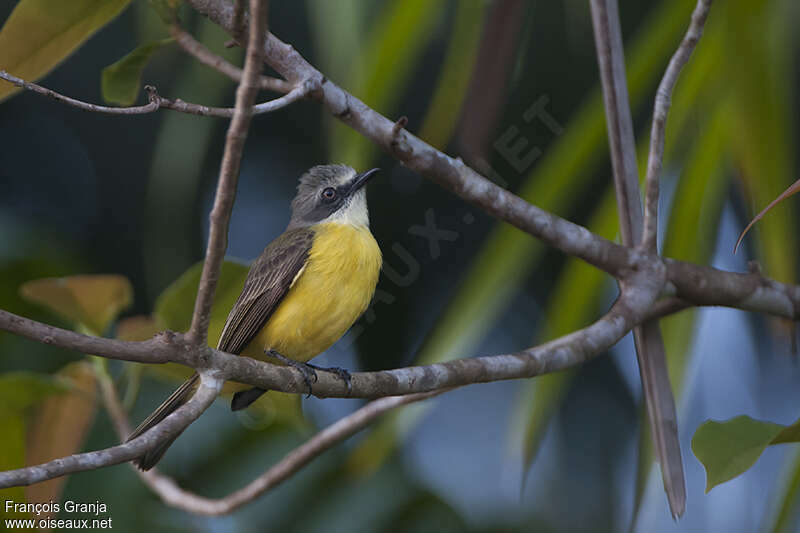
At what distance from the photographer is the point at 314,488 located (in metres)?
2.69

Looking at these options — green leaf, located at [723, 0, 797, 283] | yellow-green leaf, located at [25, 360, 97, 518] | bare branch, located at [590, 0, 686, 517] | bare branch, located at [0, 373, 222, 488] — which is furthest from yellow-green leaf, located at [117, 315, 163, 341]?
green leaf, located at [723, 0, 797, 283]

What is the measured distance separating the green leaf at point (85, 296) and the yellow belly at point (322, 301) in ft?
1.15

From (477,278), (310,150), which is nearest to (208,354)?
(477,278)

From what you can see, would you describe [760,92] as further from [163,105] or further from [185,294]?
[185,294]

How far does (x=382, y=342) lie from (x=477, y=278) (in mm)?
2267

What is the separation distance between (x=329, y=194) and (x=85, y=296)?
787 millimetres

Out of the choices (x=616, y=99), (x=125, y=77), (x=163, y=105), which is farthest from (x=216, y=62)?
(x=616, y=99)

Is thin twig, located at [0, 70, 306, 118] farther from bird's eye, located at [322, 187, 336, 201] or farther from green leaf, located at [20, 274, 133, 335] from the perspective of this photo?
bird's eye, located at [322, 187, 336, 201]

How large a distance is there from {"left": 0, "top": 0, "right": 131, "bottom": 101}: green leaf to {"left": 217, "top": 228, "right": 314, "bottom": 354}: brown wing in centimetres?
69

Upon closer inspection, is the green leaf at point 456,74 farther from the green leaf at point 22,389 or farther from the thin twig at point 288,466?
the green leaf at point 22,389

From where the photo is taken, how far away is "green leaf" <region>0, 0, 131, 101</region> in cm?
141

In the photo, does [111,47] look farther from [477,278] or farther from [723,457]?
[723,457]

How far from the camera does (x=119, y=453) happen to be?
3.39ft

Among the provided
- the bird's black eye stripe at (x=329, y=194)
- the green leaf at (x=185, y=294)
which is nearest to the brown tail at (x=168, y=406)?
the green leaf at (x=185, y=294)
